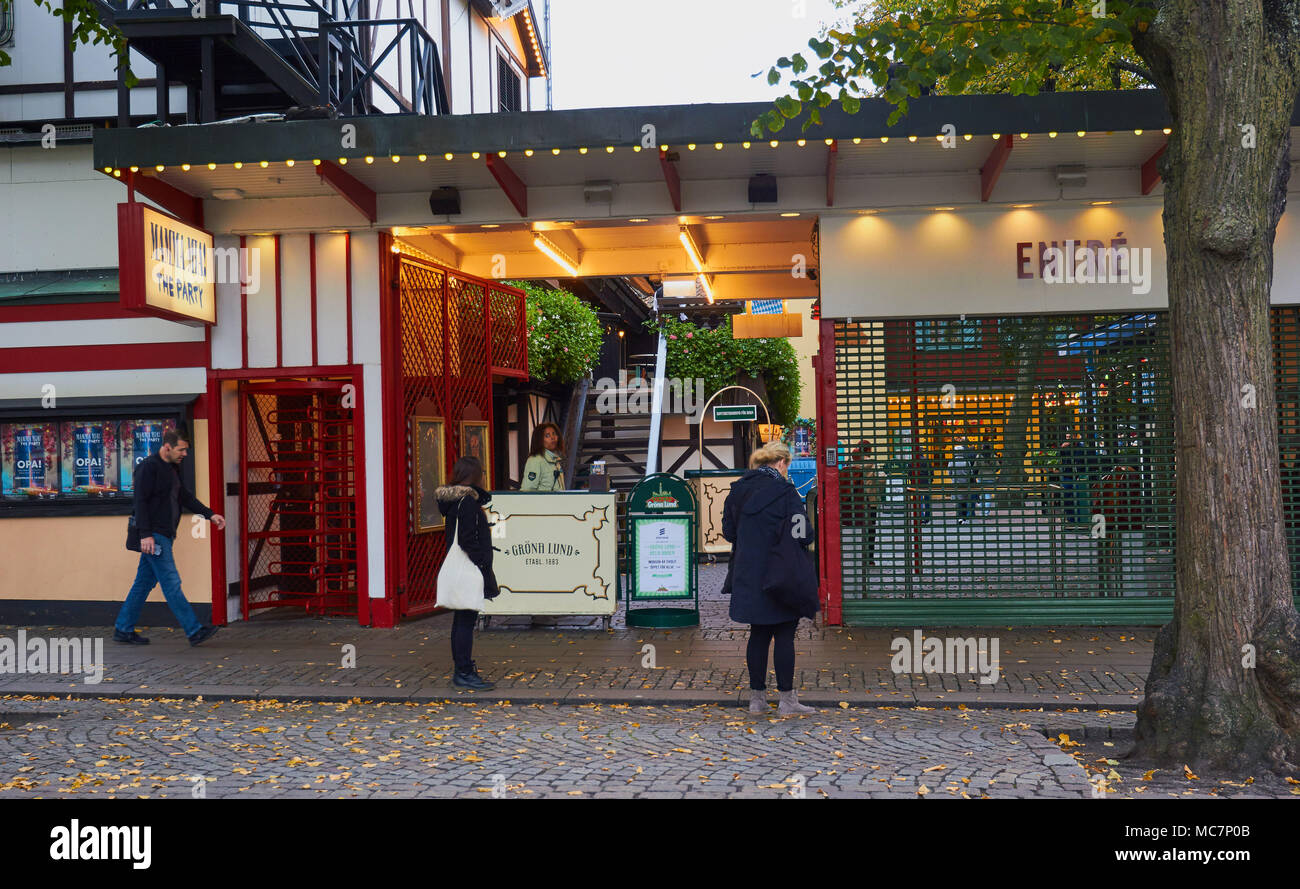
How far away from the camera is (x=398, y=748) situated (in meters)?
6.67

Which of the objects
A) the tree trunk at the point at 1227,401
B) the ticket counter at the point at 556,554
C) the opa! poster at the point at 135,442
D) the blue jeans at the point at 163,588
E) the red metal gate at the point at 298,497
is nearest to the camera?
the tree trunk at the point at 1227,401

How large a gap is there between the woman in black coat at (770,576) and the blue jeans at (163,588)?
5026mm

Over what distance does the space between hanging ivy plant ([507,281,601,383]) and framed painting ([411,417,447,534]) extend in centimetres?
638

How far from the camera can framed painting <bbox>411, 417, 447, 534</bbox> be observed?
38.0 ft

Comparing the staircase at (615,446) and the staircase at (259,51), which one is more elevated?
the staircase at (259,51)

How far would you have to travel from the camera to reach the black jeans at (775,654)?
7473mm

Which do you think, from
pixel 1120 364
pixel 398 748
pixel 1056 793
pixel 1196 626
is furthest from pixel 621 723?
pixel 1120 364

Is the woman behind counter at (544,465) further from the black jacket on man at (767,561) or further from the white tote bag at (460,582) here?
the black jacket on man at (767,561)

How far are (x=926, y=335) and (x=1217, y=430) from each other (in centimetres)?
476

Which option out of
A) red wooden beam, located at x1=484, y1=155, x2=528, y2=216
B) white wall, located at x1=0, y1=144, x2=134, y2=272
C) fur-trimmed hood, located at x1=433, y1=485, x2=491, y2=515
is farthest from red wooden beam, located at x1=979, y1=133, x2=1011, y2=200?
white wall, located at x1=0, y1=144, x2=134, y2=272

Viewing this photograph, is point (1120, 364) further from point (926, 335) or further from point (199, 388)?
point (199, 388)

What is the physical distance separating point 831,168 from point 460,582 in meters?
4.76

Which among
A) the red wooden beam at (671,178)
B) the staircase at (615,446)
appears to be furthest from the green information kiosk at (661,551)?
the staircase at (615,446)

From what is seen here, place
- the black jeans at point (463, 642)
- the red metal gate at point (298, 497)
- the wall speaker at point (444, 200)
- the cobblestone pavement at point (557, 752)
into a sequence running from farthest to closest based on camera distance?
1. the red metal gate at point (298, 497)
2. the wall speaker at point (444, 200)
3. the black jeans at point (463, 642)
4. the cobblestone pavement at point (557, 752)
